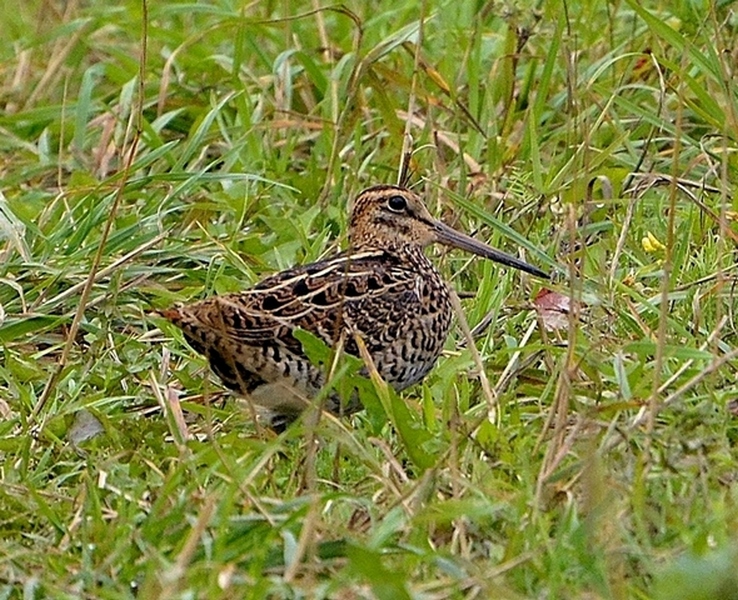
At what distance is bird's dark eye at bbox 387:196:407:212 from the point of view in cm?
476

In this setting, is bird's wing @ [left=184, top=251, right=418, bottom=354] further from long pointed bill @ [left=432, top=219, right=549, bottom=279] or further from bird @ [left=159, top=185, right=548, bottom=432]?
long pointed bill @ [left=432, top=219, right=549, bottom=279]

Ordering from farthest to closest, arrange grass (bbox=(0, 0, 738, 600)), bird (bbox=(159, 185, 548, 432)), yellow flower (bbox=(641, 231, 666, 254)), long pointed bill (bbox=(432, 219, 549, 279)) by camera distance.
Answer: yellow flower (bbox=(641, 231, 666, 254)), long pointed bill (bbox=(432, 219, 549, 279)), bird (bbox=(159, 185, 548, 432)), grass (bbox=(0, 0, 738, 600))

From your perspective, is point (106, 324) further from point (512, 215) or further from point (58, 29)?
point (58, 29)

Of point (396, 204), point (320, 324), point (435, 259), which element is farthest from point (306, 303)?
point (435, 259)

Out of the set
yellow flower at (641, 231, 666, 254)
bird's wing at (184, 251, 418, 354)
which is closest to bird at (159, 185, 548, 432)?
bird's wing at (184, 251, 418, 354)

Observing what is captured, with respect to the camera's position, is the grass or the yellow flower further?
the yellow flower

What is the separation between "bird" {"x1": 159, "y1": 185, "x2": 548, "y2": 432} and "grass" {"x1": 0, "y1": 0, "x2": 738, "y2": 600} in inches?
4.7

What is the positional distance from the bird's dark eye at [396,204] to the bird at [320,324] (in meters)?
0.14

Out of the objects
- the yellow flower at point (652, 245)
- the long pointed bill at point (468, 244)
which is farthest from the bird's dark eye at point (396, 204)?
the yellow flower at point (652, 245)

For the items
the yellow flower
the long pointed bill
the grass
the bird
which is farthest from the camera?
the yellow flower

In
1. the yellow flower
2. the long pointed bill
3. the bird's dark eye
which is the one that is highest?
the bird's dark eye

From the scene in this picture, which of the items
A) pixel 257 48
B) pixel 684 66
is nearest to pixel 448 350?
pixel 684 66

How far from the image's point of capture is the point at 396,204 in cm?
476

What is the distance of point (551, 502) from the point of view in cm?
346
